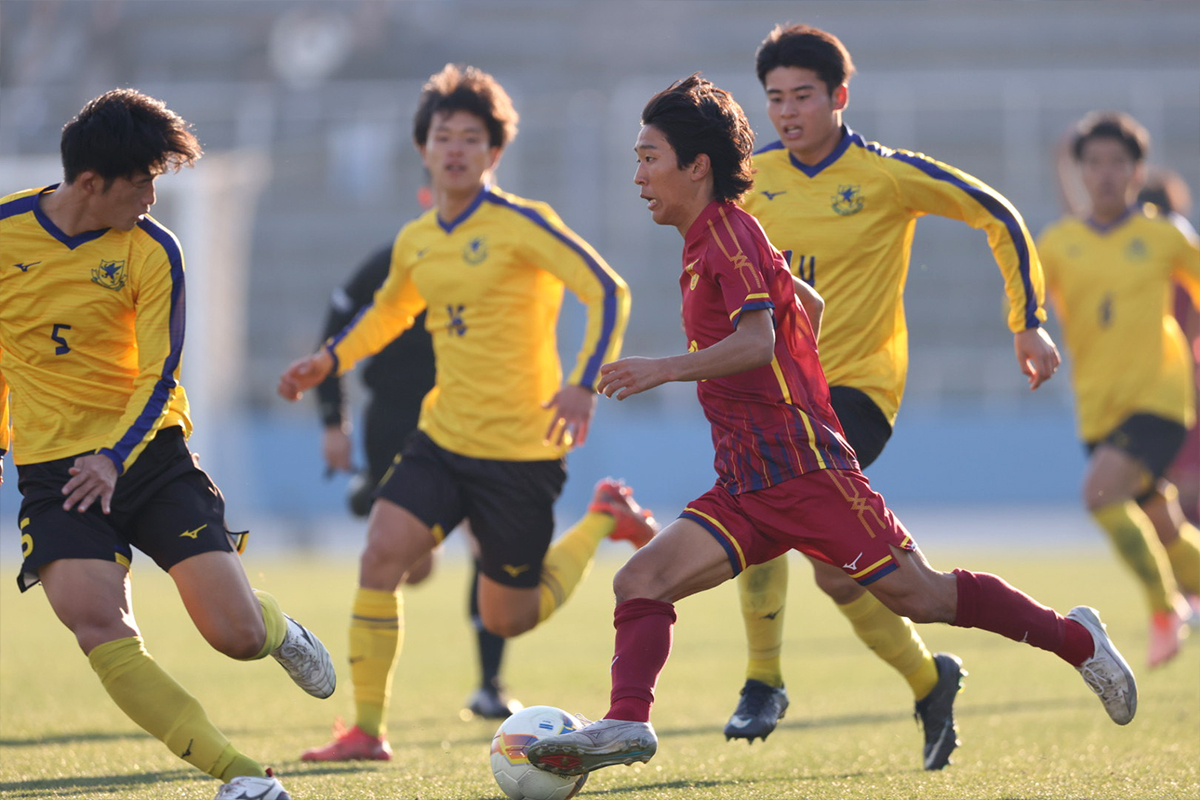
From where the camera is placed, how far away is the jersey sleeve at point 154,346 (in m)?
3.73

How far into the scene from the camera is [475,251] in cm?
538

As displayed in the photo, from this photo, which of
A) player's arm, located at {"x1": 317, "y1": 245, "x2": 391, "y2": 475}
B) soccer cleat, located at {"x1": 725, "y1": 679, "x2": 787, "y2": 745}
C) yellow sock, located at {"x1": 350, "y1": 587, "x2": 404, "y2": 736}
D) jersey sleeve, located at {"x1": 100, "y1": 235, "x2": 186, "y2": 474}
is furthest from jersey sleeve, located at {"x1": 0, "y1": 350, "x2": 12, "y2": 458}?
soccer cleat, located at {"x1": 725, "y1": 679, "x2": 787, "y2": 745}

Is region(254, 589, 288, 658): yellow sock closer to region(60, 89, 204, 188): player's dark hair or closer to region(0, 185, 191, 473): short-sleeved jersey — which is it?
region(0, 185, 191, 473): short-sleeved jersey

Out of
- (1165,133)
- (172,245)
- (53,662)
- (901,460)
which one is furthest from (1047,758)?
(1165,133)

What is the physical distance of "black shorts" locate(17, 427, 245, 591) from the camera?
3732 millimetres

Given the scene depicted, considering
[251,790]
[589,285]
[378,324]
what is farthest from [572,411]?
[251,790]

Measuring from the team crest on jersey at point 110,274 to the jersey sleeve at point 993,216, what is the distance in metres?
2.49

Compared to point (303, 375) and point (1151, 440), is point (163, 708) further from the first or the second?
point (1151, 440)

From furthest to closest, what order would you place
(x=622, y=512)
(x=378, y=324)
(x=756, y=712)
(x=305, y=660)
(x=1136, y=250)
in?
1. (x=1136, y=250)
2. (x=622, y=512)
3. (x=378, y=324)
4. (x=756, y=712)
5. (x=305, y=660)

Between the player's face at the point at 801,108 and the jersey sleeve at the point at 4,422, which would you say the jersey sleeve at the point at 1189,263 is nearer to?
the player's face at the point at 801,108

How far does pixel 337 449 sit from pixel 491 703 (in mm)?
1345

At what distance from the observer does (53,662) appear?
7816 millimetres

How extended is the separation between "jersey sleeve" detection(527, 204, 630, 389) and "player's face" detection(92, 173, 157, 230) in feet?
5.85

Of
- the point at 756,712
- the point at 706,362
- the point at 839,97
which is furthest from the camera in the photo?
the point at 839,97
